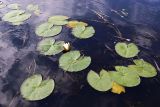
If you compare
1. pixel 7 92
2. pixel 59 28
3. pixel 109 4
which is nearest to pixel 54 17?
pixel 59 28

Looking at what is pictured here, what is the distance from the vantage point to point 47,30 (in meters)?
4.22

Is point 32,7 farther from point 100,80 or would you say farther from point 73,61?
point 100,80

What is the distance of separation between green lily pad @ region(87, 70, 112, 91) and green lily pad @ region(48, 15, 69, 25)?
143cm

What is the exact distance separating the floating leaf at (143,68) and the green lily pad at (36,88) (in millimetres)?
1214

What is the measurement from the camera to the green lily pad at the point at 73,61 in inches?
→ 134

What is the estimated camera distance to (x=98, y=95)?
119 inches

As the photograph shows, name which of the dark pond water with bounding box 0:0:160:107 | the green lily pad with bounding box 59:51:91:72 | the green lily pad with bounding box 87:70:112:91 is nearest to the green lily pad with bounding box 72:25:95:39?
the dark pond water with bounding box 0:0:160:107

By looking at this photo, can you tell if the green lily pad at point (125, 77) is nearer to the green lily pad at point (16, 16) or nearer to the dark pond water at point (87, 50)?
the dark pond water at point (87, 50)

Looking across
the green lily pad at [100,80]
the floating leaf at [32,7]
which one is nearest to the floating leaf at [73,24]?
the floating leaf at [32,7]

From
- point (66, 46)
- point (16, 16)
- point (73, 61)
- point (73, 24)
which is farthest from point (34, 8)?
point (73, 61)

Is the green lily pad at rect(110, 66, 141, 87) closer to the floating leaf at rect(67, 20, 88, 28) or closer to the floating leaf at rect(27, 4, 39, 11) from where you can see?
the floating leaf at rect(67, 20, 88, 28)

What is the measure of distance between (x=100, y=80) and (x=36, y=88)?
87 cm

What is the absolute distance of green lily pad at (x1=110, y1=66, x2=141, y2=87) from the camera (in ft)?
10.3

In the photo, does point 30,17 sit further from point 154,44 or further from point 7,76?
point 154,44
